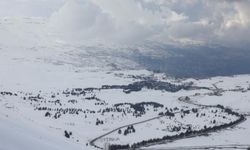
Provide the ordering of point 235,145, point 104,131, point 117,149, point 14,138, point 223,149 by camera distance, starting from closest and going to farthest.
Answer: point 14,138, point 117,149, point 223,149, point 235,145, point 104,131

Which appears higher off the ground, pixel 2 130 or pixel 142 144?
pixel 2 130

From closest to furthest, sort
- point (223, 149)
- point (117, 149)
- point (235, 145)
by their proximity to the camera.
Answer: point (117, 149), point (223, 149), point (235, 145)

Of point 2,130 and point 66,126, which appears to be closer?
point 2,130

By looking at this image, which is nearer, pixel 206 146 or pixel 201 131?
pixel 206 146

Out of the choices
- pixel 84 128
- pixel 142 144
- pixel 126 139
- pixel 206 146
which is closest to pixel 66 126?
pixel 84 128

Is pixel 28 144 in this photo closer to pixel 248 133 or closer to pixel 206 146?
pixel 206 146

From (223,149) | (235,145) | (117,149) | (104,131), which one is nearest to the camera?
(117,149)

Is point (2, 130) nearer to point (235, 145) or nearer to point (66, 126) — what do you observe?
point (235, 145)

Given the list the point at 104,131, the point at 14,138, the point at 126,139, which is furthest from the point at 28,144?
the point at 104,131

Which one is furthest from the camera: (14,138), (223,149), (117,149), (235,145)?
(235,145)
